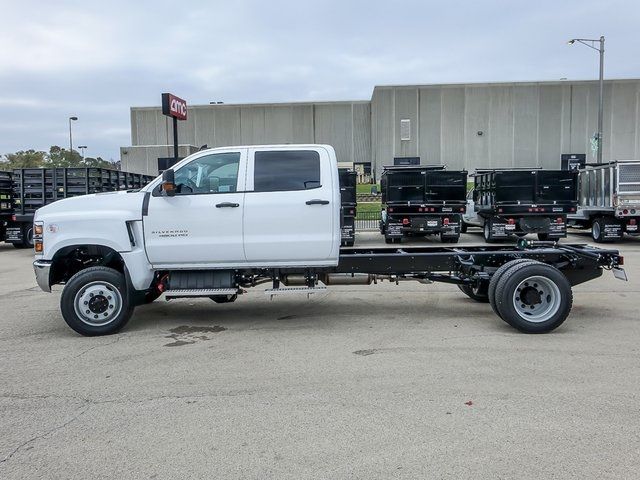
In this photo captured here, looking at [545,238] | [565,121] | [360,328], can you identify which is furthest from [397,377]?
[565,121]

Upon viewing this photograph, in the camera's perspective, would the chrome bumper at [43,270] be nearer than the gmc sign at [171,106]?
Yes

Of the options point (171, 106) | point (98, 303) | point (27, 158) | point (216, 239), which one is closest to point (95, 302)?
point (98, 303)

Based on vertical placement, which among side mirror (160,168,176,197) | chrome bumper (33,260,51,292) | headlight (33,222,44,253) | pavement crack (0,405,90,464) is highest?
side mirror (160,168,176,197)

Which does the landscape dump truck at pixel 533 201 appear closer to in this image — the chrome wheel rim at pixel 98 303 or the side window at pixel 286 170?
the side window at pixel 286 170

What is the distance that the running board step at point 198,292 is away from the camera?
7.03 m

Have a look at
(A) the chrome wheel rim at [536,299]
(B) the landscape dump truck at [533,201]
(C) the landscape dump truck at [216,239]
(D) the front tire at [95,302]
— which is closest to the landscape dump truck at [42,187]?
(C) the landscape dump truck at [216,239]

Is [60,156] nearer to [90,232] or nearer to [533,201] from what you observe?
[533,201]

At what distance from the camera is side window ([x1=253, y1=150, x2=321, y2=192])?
7145mm

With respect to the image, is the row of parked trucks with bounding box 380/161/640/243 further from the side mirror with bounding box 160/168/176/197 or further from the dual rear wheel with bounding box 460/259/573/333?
the side mirror with bounding box 160/168/176/197

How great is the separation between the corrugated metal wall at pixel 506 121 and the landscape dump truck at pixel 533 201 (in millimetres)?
39874

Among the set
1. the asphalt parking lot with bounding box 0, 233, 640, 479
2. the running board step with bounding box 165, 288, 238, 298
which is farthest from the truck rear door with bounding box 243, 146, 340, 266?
the asphalt parking lot with bounding box 0, 233, 640, 479

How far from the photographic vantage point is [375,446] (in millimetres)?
3916

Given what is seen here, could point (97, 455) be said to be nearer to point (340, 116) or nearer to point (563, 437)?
point (563, 437)

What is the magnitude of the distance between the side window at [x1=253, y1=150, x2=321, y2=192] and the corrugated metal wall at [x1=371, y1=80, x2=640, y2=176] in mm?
52255
